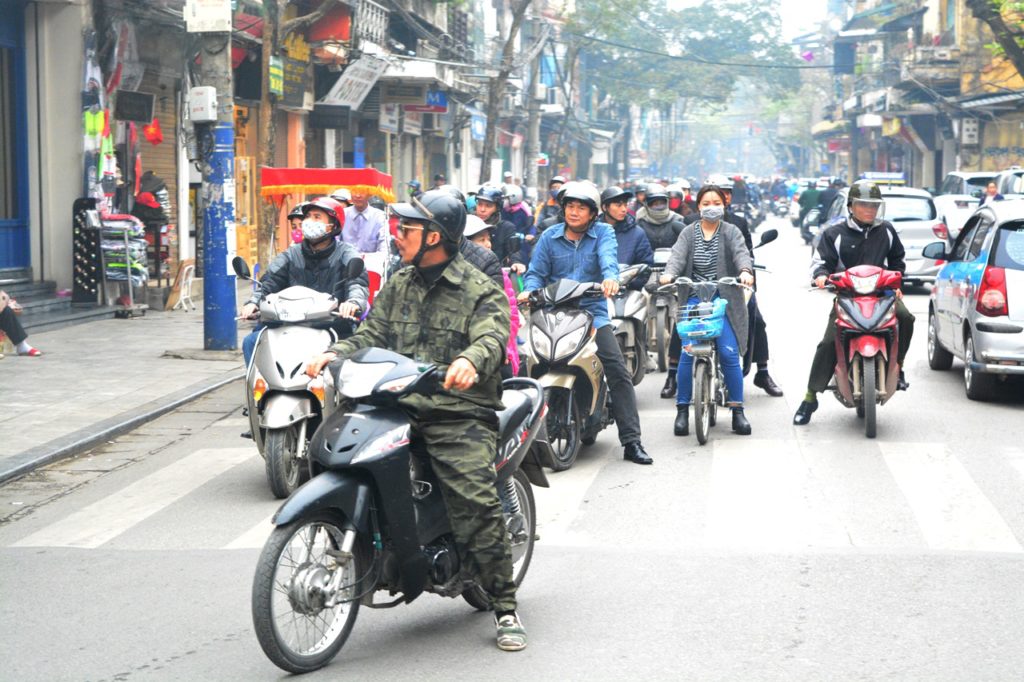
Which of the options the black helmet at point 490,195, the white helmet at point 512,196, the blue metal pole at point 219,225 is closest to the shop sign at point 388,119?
the white helmet at point 512,196

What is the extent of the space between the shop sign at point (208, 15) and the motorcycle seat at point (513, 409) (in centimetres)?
926

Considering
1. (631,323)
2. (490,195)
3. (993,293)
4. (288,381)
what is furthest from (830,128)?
(288,381)

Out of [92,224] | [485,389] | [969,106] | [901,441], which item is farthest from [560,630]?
[969,106]

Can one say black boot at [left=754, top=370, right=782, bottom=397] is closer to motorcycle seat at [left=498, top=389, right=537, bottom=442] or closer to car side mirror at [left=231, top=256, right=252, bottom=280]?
car side mirror at [left=231, top=256, right=252, bottom=280]

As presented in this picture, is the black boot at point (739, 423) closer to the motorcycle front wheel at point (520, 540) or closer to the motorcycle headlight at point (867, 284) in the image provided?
the motorcycle headlight at point (867, 284)

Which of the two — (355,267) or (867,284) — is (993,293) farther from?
(355,267)

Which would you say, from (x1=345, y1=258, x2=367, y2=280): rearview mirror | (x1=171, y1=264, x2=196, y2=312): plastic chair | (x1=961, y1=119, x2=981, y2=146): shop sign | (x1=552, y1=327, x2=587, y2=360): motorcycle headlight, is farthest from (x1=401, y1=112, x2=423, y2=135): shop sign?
(x1=345, y1=258, x2=367, y2=280): rearview mirror

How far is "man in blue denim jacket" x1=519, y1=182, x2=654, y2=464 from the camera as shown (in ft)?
30.1

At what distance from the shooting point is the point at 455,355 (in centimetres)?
540

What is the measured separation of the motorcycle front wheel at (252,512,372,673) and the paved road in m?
0.13

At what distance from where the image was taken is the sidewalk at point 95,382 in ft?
32.9

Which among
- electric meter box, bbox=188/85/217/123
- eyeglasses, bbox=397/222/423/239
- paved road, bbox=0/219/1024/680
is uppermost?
electric meter box, bbox=188/85/217/123

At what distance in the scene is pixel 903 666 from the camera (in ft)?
16.7

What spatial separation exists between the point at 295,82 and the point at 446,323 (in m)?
22.7
